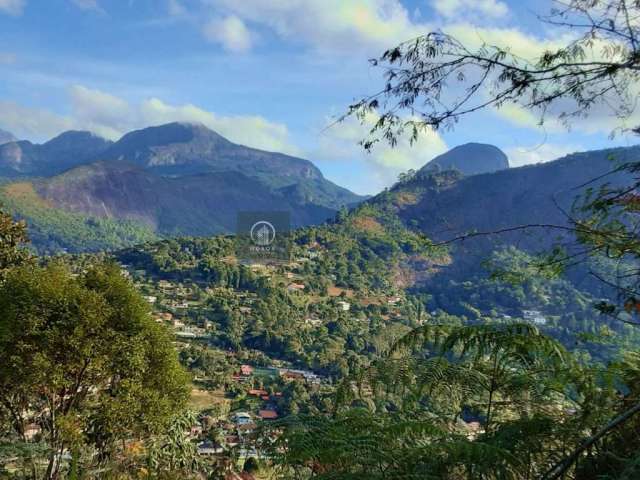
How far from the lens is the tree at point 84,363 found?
684 centimetres

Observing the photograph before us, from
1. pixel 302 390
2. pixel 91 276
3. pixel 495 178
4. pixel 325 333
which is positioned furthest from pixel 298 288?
pixel 495 178

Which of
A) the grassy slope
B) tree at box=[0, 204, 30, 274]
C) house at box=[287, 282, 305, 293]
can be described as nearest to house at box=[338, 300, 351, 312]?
house at box=[287, 282, 305, 293]

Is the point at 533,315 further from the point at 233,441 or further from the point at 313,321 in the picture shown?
the point at 233,441

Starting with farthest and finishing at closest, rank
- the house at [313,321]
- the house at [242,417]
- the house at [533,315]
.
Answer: the house at [533,315]
the house at [313,321]
the house at [242,417]

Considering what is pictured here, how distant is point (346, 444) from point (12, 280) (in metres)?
6.65

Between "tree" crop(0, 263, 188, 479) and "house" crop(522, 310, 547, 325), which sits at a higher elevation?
"tree" crop(0, 263, 188, 479)

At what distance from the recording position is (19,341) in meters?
6.80

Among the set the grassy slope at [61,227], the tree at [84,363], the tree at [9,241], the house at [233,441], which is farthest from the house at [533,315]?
the grassy slope at [61,227]

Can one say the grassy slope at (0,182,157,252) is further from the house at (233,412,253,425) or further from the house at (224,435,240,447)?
the house at (224,435,240,447)

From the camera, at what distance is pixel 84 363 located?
7141 millimetres

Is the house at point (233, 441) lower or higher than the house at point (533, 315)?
higher

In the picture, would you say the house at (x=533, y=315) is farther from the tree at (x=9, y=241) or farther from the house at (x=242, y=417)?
the tree at (x=9, y=241)

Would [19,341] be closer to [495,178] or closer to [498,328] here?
[498,328]

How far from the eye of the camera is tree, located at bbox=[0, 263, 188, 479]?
6.84 meters
